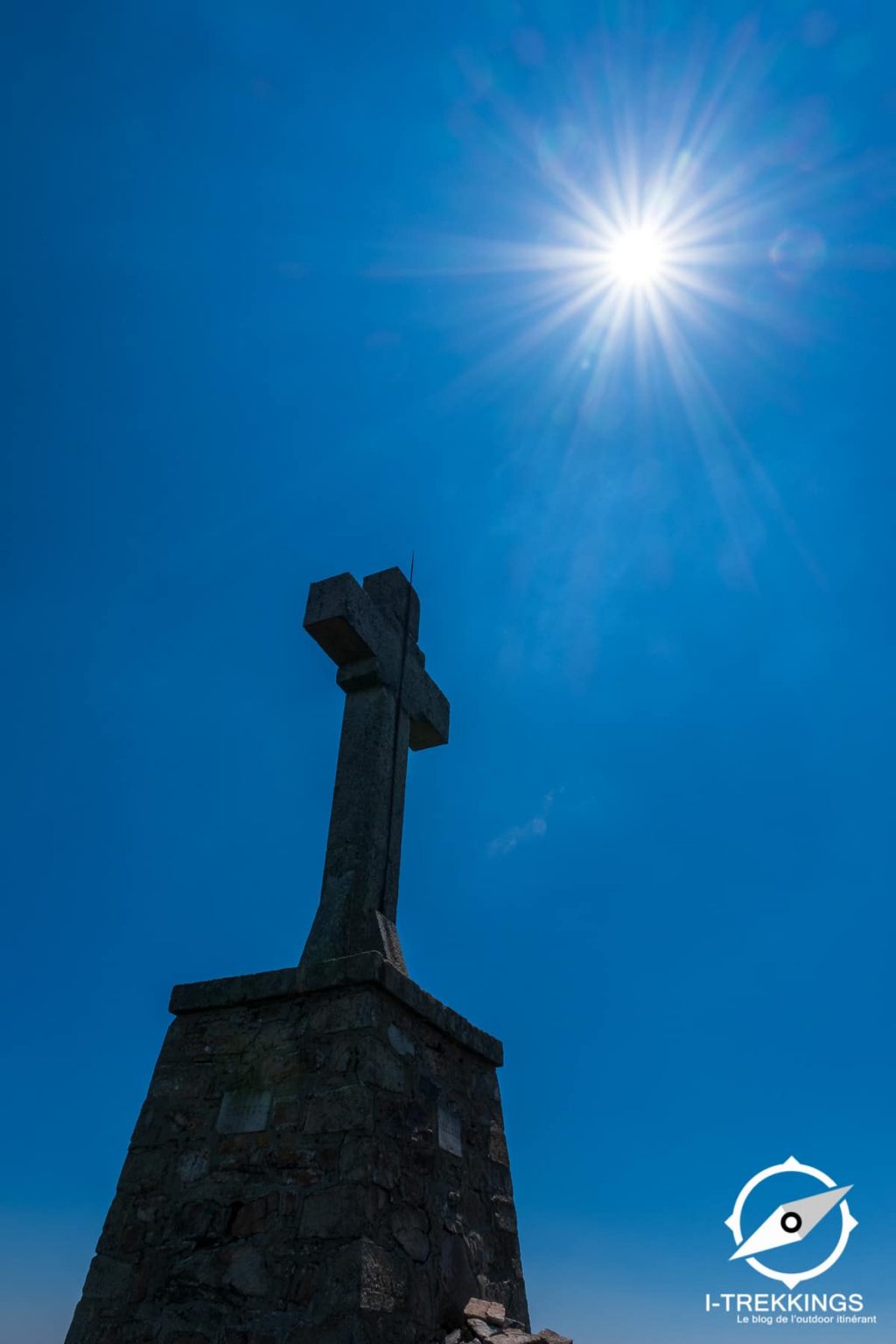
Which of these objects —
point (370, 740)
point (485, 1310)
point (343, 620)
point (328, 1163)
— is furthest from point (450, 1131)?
point (343, 620)

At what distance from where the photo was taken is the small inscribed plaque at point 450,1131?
13.9 feet

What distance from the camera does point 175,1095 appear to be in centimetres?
412

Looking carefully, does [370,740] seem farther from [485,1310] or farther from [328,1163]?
[485,1310]

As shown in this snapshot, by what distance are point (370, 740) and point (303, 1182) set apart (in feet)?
7.49

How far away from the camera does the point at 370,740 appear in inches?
202

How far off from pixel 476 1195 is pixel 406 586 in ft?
12.0

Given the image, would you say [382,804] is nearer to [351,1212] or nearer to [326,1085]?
[326,1085]

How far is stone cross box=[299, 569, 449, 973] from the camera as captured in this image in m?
4.47

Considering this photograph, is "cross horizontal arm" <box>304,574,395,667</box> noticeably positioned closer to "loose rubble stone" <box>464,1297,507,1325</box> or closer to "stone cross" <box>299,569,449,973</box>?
"stone cross" <box>299,569,449,973</box>

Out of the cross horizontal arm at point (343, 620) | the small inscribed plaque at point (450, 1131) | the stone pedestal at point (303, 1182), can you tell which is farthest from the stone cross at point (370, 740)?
the small inscribed plaque at point (450, 1131)

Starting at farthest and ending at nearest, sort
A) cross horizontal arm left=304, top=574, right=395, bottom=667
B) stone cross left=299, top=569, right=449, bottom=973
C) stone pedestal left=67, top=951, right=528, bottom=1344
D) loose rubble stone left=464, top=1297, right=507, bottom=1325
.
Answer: cross horizontal arm left=304, top=574, right=395, bottom=667 → stone cross left=299, top=569, right=449, bottom=973 → loose rubble stone left=464, top=1297, right=507, bottom=1325 → stone pedestal left=67, top=951, right=528, bottom=1344

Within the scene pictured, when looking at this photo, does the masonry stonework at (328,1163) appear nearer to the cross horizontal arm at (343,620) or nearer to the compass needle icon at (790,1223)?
the cross horizontal arm at (343,620)

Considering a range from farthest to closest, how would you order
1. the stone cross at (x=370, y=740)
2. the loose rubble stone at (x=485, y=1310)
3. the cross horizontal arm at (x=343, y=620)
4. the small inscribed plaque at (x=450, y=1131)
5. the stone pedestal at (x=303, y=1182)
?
the cross horizontal arm at (x=343, y=620)
the stone cross at (x=370, y=740)
the small inscribed plaque at (x=450, y=1131)
the loose rubble stone at (x=485, y=1310)
the stone pedestal at (x=303, y=1182)

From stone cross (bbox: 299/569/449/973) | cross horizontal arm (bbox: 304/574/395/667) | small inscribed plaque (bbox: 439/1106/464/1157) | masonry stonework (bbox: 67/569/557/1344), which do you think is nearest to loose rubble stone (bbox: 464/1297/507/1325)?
masonry stonework (bbox: 67/569/557/1344)
